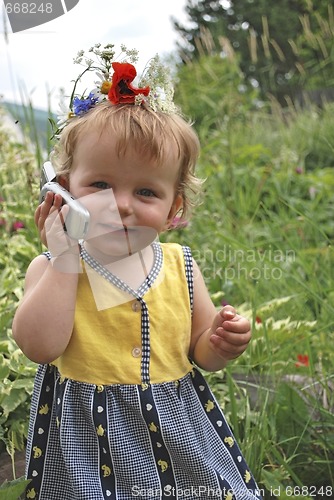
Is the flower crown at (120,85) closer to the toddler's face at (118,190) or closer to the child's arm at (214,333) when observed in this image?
the toddler's face at (118,190)

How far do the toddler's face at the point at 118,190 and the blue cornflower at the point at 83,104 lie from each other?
101 mm

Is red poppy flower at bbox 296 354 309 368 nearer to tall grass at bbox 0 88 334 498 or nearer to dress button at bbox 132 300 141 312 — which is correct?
tall grass at bbox 0 88 334 498

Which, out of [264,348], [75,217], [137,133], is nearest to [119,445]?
[75,217]

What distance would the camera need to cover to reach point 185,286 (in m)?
1.47

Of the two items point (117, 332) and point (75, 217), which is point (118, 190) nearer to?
point (75, 217)

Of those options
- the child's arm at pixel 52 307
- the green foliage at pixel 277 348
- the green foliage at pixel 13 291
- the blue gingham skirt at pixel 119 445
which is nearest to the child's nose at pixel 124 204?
the child's arm at pixel 52 307

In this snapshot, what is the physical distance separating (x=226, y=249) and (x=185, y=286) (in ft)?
4.11

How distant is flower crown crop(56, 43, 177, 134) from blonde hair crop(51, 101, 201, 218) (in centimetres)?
2

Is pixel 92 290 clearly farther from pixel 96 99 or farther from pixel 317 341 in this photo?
pixel 317 341

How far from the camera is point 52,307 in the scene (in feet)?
4.13

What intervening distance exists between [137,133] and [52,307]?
377 millimetres

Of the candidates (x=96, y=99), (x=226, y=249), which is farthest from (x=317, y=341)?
(x=96, y=99)

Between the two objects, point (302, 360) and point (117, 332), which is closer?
point (117, 332)

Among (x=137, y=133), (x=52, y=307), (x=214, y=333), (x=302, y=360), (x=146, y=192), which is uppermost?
(x=137, y=133)
